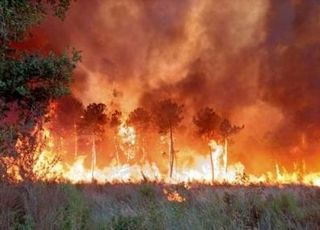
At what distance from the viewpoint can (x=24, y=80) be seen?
33.7 feet

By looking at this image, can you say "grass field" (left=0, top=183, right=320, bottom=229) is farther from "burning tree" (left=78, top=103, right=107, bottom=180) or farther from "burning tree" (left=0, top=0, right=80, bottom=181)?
"burning tree" (left=78, top=103, right=107, bottom=180)

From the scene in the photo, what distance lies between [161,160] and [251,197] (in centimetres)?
7347

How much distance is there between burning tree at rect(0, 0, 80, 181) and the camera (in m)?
9.97

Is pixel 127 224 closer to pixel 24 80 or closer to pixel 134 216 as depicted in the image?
pixel 134 216

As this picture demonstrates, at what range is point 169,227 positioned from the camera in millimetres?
A: 8469

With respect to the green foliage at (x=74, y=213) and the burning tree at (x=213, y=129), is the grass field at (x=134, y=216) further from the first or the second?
the burning tree at (x=213, y=129)

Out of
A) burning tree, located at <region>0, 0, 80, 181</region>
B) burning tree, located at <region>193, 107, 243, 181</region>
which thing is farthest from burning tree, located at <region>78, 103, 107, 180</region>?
burning tree, located at <region>0, 0, 80, 181</region>

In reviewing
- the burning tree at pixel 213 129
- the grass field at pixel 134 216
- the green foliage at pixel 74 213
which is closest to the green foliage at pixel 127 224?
the grass field at pixel 134 216

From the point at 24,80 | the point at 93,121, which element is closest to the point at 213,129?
the point at 93,121

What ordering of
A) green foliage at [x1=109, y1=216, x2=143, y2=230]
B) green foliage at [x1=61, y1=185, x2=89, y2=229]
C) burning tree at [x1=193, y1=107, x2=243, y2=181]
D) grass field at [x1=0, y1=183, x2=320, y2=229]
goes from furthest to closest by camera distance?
burning tree at [x1=193, y1=107, x2=243, y2=181] < green foliage at [x1=109, y1=216, x2=143, y2=230] < grass field at [x1=0, y1=183, x2=320, y2=229] < green foliage at [x1=61, y1=185, x2=89, y2=229]

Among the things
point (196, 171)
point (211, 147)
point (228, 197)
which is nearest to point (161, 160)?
point (196, 171)

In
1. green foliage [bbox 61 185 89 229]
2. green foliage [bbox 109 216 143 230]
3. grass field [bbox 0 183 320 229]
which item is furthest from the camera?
green foliage [bbox 109 216 143 230]

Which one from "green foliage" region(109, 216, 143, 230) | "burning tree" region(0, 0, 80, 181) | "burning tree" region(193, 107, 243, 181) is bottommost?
"green foliage" region(109, 216, 143, 230)

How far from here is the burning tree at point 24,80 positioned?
9.97 m
